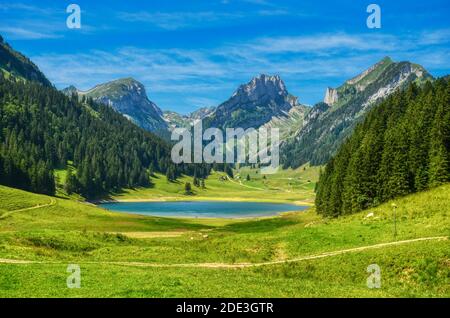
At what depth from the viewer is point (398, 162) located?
82.6m

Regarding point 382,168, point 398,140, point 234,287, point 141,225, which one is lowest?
point 141,225

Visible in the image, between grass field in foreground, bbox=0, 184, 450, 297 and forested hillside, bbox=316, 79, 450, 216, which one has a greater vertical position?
forested hillside, bbox=316, 79, 450, 216

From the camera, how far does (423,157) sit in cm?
8131

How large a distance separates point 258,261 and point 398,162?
1782 inches

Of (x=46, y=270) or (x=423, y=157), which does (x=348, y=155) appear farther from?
(x=46, y=270)

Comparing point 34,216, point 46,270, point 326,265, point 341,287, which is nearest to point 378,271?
point 326,265

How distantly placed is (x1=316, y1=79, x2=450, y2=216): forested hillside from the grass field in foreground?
924 centimetres

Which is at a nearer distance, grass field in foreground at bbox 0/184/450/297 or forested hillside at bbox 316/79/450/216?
grass field in foreground at bbox 0/184/450/297

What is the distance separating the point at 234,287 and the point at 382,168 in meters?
64.7

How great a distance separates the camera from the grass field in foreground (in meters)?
27.7

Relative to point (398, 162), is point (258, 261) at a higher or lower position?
lower

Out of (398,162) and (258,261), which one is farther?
(398,162)
